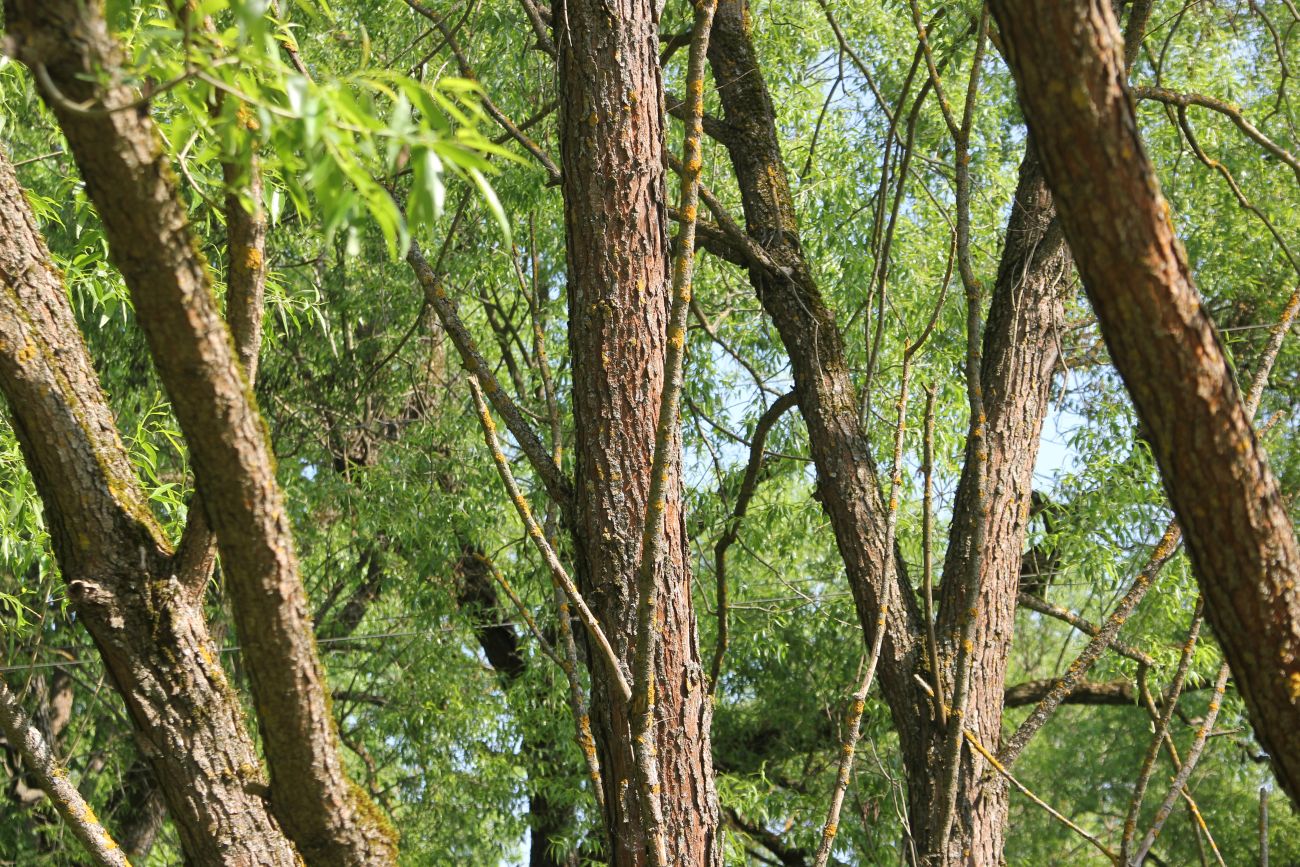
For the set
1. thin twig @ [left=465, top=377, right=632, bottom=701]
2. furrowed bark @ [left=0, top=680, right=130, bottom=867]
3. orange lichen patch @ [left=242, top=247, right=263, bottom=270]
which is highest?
orange lichen patch @ [left=242, top=247, right=263, bottom=270]

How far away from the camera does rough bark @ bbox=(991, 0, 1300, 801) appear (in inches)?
46.6

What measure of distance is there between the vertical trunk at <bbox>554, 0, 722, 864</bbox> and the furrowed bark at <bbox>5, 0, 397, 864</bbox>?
2.77 feet

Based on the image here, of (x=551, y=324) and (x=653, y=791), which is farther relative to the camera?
(x=551, y=324)

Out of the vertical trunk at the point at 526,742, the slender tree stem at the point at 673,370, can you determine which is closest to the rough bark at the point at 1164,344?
the slender tree stem at the point at 673,370

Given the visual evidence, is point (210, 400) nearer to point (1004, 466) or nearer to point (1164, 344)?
point (1164, 344)

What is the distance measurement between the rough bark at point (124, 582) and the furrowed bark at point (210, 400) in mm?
188

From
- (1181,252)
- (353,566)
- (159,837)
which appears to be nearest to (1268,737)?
(1181,252)

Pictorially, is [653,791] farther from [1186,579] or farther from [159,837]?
[159,837]

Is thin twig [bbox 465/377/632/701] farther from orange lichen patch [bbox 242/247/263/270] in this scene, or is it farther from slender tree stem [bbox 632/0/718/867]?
orange lichen patch [bbox 242/247/263/270]

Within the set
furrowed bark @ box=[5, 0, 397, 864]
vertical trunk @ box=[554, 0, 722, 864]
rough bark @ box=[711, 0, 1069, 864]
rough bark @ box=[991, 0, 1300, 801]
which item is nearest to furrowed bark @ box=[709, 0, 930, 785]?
rough bark @ box=[711, 0, 1069, 864]

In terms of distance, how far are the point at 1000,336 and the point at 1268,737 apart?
2.06 meters

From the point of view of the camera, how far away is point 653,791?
6.03ft

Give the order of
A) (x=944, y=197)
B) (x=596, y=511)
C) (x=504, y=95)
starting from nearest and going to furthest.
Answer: (x=596, y=511), (x=504, y=95), (x=944, y=197)

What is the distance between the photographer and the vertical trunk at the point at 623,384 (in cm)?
221
